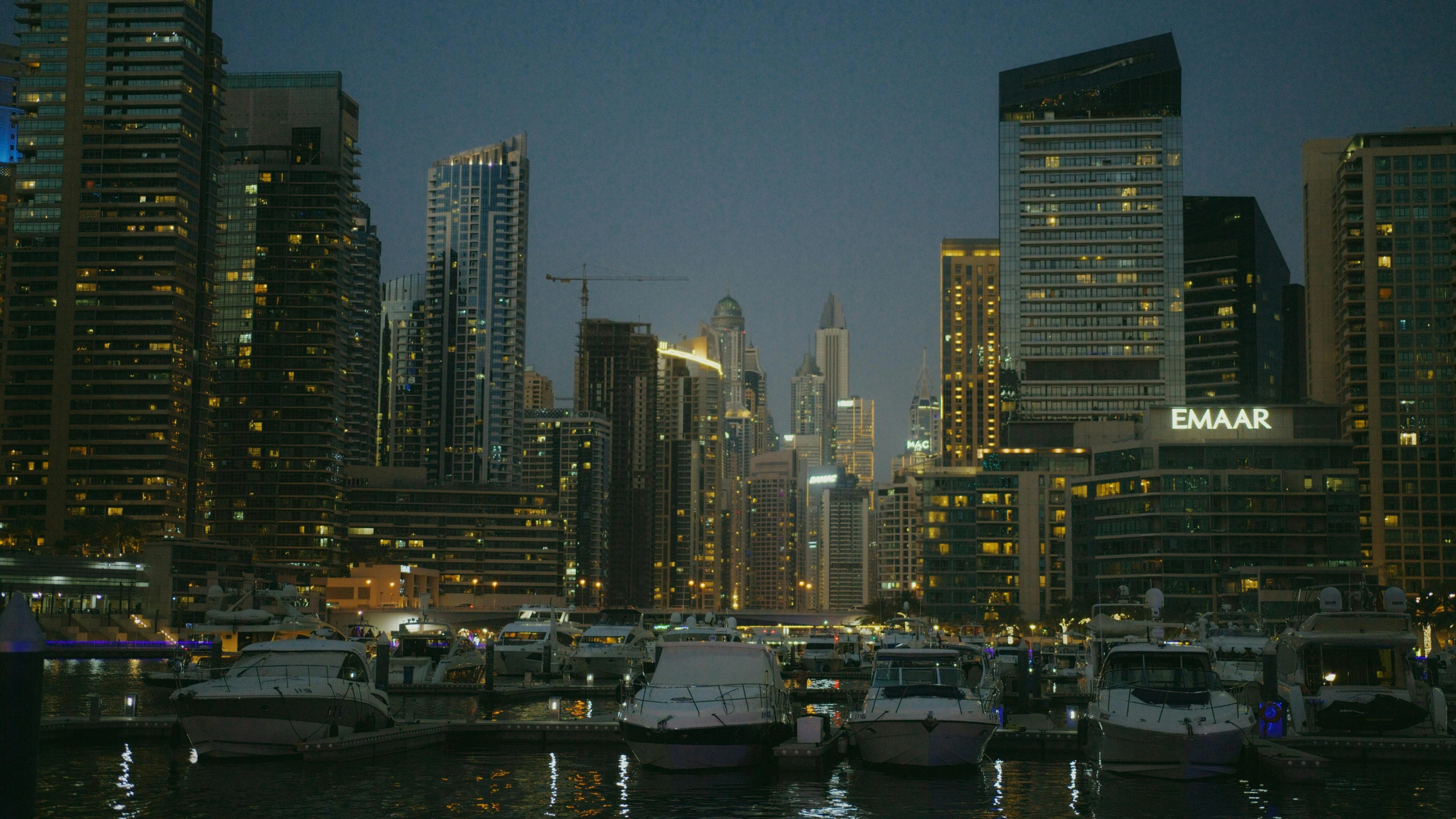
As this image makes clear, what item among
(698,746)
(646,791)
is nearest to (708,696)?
(698,746)

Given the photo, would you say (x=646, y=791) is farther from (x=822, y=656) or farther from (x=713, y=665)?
(x=822, y=656)

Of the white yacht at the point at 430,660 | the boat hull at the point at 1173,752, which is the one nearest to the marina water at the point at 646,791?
the boat hull at the point at 1173,752

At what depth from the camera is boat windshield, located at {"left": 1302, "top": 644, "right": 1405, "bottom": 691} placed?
4172 centimetres

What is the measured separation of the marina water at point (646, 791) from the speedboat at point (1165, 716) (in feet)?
2.58

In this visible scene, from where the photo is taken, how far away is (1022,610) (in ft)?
582

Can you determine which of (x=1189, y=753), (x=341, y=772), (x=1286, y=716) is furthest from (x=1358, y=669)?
(x=341, y=772)

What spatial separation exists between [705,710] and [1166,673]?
479 inches

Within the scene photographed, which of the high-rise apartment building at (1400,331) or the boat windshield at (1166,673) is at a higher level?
the high-rise apartment building at (1400,331)

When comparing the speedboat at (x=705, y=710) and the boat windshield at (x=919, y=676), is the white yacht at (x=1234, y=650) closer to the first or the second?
the boat windshield at (x=919, y=676)

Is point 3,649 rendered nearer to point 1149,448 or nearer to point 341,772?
point 341,772

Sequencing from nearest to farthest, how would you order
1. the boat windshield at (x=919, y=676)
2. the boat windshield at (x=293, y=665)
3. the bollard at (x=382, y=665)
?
the boat windshield at (x=919, y=676) < the boat windshield at (x=293, y=665) < the bollard at (x=382, y=665)

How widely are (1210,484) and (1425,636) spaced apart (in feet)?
81.8

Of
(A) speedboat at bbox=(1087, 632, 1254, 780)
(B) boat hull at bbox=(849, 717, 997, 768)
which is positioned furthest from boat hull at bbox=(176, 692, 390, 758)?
(A) speedboat at bbox=(1087, 632, 1254, 780)

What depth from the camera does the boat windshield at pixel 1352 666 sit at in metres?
41.7
